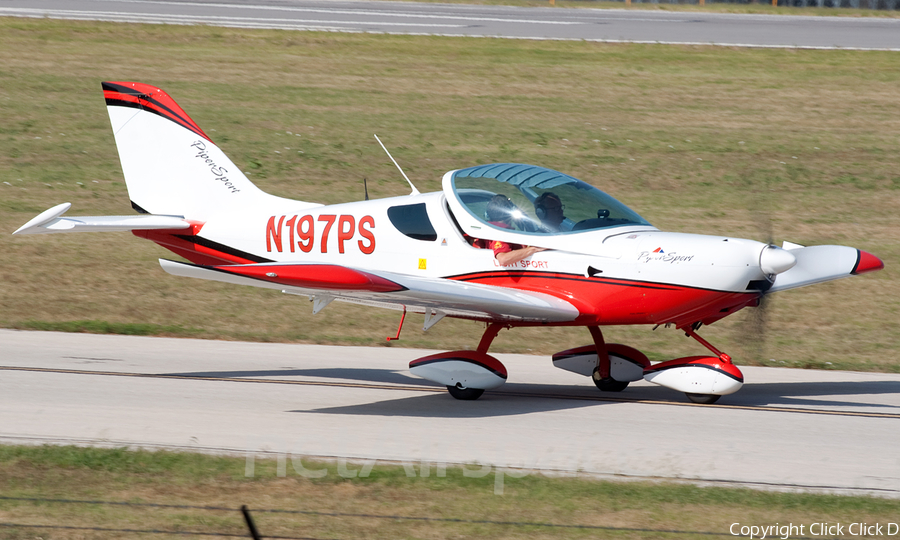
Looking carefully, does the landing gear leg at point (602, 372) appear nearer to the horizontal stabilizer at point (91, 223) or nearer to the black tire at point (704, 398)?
the black tire at point (704, 398)

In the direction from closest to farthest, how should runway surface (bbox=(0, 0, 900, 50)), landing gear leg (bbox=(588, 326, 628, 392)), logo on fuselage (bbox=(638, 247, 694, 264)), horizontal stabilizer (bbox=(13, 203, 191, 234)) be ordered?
logo on fuselage (bbox=(638, 247, 694, 264)) < horizontal stabilizer (bbox=(13, 203, 191, 234)) < landing gear leg (bbox=(588, 326, 628, 392)) < runway surface (bbox=(0, 0, 900, 50))

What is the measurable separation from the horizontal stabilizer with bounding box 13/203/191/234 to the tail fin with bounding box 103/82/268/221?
0.30 m

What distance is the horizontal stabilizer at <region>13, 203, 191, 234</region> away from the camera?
955cm

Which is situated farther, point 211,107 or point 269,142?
point 211,107

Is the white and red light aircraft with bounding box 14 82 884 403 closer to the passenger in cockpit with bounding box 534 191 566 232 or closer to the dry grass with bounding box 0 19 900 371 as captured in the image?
the passenger in cockpit with bounding box 534 191 566 232

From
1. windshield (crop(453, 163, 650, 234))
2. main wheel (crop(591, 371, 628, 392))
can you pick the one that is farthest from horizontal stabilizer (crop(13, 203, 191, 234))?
main wheel (crop(591, 371, 628, 392))

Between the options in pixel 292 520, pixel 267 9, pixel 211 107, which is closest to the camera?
pixel 292 520

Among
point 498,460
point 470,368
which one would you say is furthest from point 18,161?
point 498,460

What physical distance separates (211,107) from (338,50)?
5.38 meters

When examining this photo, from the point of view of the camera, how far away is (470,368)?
942cm

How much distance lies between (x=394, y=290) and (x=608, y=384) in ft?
9.39

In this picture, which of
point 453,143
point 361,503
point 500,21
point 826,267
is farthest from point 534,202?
point 500,21

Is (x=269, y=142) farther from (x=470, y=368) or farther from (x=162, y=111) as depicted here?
(x=470, y=368)

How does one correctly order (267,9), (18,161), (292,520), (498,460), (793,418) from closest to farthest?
(292,520) < (498,460) < (793,418) < (18,161) < (267,9)
